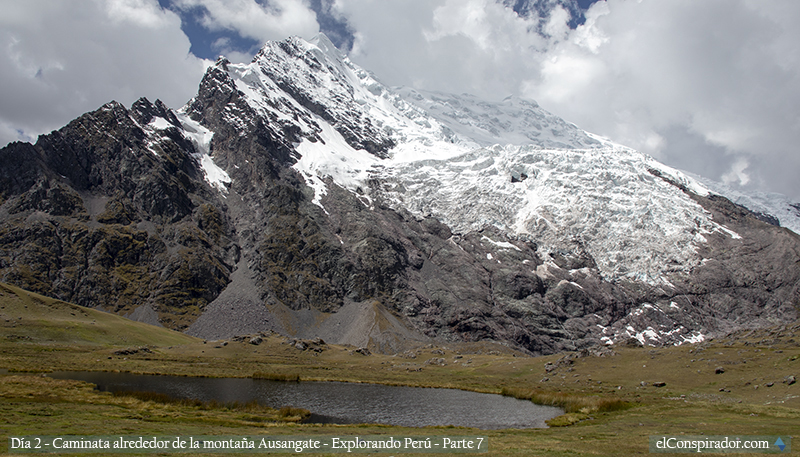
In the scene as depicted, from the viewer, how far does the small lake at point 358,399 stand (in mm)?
55719

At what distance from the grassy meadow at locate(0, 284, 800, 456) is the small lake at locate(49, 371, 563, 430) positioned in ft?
A: 15.8

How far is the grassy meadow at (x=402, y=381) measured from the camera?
115ft

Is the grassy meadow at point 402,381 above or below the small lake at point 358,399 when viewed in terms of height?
above

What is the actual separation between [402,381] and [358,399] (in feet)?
89.4

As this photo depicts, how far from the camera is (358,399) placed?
71562 millimetres

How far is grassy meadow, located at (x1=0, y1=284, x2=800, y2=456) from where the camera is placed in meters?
34.9

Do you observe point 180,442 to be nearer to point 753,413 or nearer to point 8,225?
point 753,413

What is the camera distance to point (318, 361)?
431 ft

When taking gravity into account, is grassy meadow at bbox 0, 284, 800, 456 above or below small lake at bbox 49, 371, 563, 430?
above

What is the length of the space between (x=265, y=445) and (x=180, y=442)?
17.5ft

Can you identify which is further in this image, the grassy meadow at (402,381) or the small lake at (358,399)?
the small lake at (358,399)

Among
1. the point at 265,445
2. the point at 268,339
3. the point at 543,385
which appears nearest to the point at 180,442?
the point at 265,445

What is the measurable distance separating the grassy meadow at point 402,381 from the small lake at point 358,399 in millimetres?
4827

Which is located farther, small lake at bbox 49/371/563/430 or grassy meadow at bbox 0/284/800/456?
small lake at bbox 49/371/563/430
